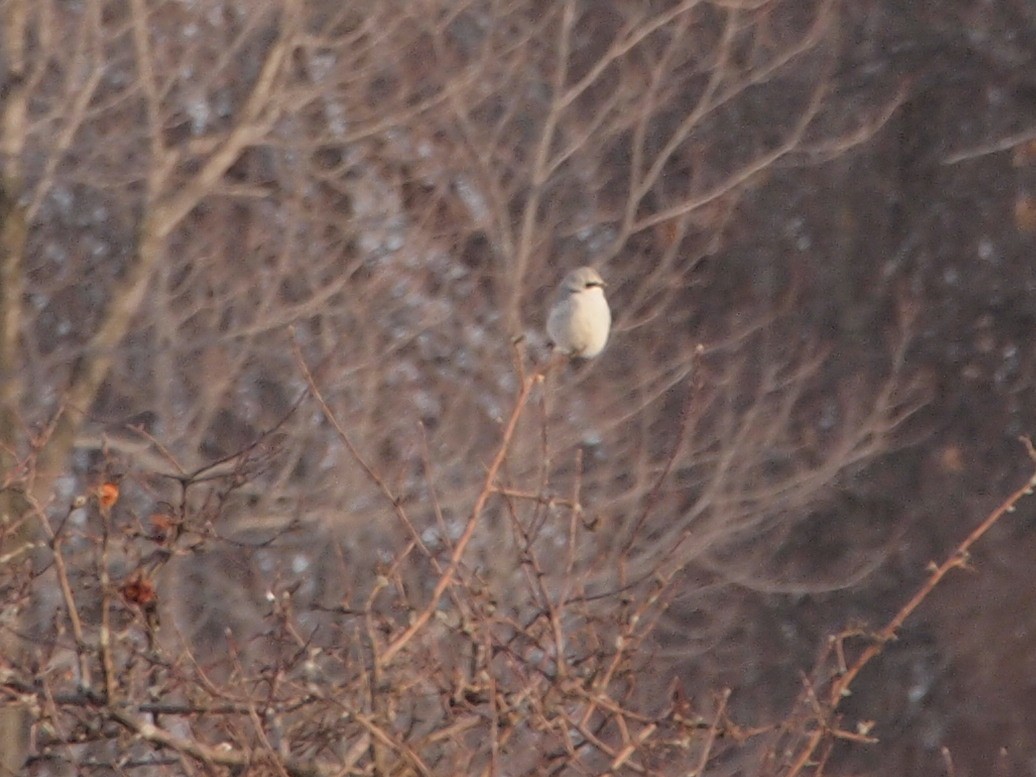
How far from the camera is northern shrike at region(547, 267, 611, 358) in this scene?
596cm

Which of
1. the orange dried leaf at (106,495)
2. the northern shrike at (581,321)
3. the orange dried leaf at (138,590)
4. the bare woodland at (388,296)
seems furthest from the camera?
the bare woodland at (388,296)

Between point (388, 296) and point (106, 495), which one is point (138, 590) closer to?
point (106, 495)

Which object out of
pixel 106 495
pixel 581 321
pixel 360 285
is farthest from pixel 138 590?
pixel 360 285

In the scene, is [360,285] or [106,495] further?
[360,285]

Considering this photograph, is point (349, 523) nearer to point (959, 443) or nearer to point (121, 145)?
point (121, 145)

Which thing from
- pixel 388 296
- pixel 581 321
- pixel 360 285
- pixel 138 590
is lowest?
pixel 388 296

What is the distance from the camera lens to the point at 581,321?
5.95 m

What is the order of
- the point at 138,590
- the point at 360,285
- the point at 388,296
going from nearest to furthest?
the point at 138,590 → the point at 360,285 → the point at 388,296

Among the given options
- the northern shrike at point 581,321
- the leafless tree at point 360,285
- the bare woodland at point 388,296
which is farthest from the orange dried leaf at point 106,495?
the leafless tree at point 360,285

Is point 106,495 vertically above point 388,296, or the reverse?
point 106,495

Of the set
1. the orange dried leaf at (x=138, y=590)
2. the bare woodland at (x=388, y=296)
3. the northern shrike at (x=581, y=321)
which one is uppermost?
the orange dried leaf at (x=138, y=590)

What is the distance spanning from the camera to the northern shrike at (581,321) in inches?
235

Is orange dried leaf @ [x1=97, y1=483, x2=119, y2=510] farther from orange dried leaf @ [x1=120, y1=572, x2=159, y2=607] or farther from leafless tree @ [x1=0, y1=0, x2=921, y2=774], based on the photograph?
leafless tree @ [x1=0, y1=0, x2=921, y2=774]

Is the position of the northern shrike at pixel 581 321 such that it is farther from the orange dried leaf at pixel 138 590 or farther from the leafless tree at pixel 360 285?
the orange dried leaf at pixel 138 590
